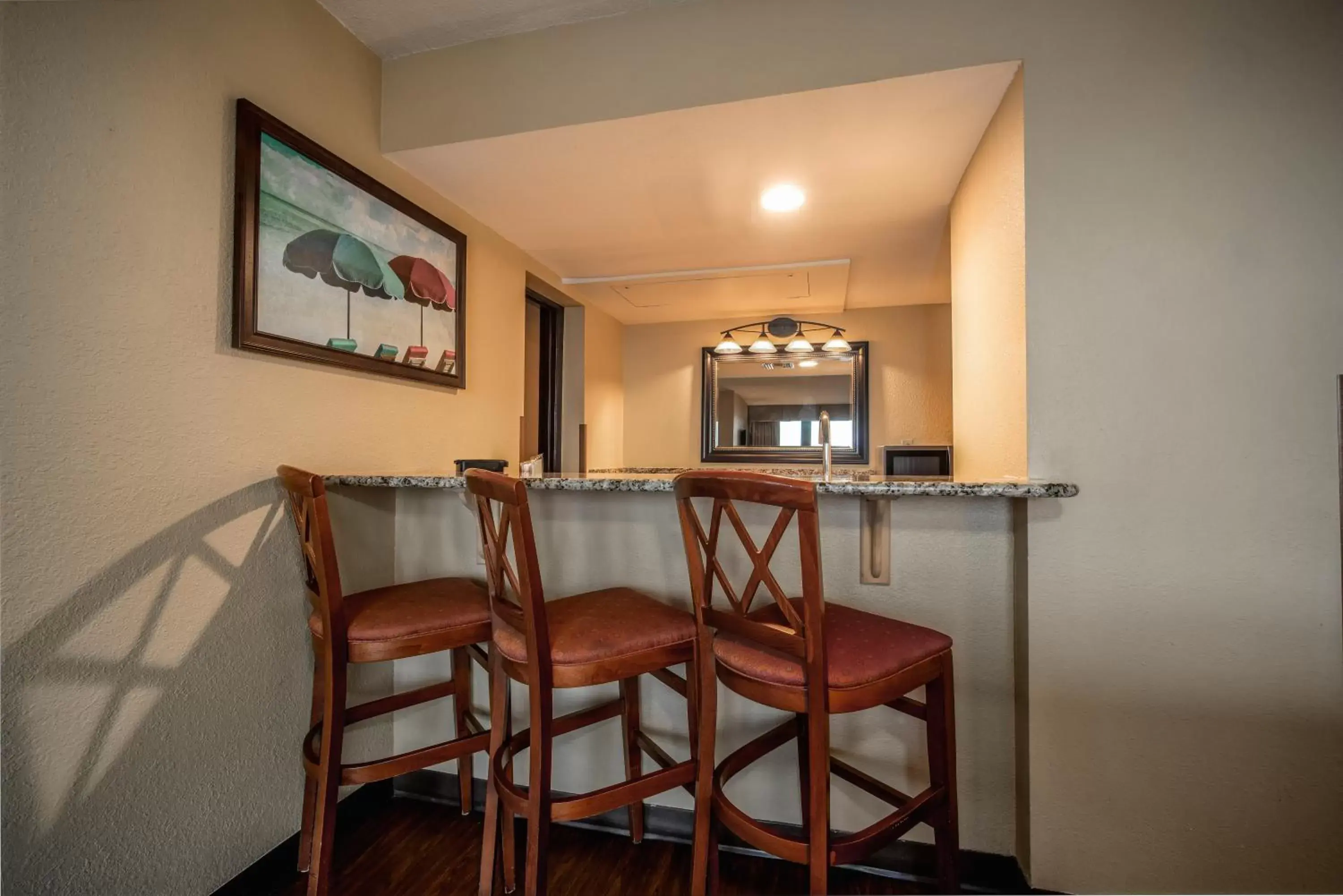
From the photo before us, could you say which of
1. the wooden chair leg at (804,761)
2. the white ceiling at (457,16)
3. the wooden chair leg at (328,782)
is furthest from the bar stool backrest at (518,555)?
the white ceiling at (457,16)

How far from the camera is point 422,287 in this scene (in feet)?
6.73

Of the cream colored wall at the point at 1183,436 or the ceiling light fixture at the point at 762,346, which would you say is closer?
the cream colored wall at the point at 1183,436

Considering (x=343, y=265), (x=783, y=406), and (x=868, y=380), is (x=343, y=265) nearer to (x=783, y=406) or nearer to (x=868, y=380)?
(x=783, y=406)

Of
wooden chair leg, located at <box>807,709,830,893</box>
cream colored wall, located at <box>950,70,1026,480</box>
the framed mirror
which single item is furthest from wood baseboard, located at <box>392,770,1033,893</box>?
the framed mirror

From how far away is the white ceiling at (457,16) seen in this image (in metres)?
1.71

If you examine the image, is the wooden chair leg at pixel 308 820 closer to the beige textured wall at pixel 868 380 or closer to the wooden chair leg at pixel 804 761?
the wooden chair leg at pixel 804 761

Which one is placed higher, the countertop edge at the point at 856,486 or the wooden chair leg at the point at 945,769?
the countertop edge at the point at 856,486

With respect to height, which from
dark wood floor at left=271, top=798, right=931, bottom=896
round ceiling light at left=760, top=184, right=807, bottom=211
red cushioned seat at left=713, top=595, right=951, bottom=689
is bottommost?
dark wood floor at left=271, top=798, right=931, bottom=896

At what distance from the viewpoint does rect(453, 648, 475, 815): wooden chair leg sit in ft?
5.61

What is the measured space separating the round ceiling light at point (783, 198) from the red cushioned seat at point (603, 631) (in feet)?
5.38

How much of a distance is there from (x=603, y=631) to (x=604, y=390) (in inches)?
119

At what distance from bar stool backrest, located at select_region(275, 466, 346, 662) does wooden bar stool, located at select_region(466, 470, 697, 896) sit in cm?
33

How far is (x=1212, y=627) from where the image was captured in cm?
134

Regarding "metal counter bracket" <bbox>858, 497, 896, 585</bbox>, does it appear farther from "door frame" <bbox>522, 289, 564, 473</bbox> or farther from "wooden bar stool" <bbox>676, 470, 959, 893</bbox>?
"door frame" <bbox>522, 289, 564, 473</bbox>
